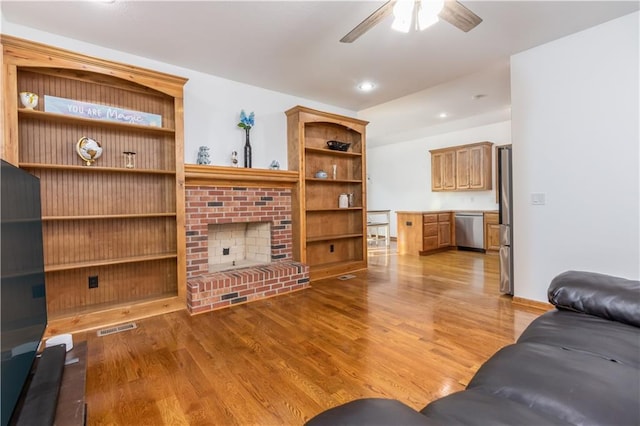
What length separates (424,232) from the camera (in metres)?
5.89

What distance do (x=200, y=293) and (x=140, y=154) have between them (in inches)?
60.3

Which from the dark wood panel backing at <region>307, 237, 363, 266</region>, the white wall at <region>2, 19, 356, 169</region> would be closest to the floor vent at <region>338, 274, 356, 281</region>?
the dark wood panel backing at <region>307, 237, 363, 266</region>

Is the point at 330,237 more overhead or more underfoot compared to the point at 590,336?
more overhead

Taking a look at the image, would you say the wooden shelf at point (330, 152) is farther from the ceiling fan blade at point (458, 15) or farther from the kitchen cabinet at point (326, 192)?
the ceiling fan blade at point (458, 15)

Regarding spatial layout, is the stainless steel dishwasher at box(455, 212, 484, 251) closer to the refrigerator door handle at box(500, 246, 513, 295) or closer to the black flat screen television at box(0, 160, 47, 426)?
the refrigerator door handle at box(500, 246, 513, 295)

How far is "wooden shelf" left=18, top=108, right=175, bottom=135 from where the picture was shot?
2419 millimetres

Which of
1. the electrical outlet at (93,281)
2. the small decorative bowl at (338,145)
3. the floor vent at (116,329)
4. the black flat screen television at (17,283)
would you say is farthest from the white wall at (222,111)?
the black flat screen television at (17,283)

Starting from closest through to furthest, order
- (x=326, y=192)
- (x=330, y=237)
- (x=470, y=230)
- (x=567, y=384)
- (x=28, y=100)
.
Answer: (x=567, y=384) < (x=28, y=100) < (x=330, y=237) < (x=326, y=192) < (x=470, y=230)

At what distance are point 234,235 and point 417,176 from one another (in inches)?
207

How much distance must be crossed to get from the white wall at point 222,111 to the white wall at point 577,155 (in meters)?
2.78

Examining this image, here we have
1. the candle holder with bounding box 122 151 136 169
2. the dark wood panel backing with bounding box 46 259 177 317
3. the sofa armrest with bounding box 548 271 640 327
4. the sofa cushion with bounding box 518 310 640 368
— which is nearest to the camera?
the sofa cushion with bounding box 518 310 640 368

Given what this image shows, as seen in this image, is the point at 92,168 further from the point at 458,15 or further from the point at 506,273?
the point at 506,273

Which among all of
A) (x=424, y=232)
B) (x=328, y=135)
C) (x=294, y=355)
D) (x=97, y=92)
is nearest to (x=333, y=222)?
(x=328, y=135)

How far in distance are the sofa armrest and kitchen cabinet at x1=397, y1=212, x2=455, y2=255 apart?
421 cm
